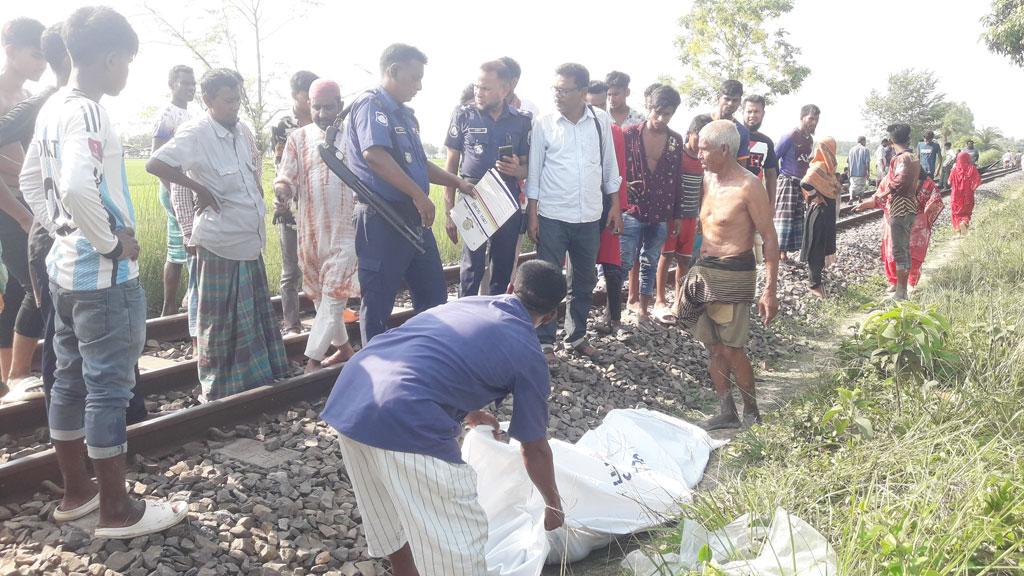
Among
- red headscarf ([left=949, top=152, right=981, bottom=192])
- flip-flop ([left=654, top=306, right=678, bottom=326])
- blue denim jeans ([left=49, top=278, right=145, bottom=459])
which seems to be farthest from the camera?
red headscarf ([left=949, top=152, right=981, bottom=192])

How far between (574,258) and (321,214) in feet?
6.24

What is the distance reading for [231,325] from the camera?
442cm

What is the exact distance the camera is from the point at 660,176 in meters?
6.42

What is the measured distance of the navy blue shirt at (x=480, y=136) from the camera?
17.5 feet

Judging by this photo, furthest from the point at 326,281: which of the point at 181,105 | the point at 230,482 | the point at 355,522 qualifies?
the point at 181,105

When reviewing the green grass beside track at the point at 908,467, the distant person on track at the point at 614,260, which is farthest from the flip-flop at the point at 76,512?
the distant person on track at the point at 614,260

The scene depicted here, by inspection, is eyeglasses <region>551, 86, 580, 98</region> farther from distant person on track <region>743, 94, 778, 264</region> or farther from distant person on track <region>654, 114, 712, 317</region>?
distant person on track <region>743, 94, 778, 264</region>

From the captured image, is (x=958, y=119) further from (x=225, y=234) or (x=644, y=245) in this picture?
(x=225, y=234)

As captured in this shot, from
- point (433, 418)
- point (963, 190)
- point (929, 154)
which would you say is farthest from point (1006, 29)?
point (433, 418)

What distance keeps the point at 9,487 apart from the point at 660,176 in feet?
16.8

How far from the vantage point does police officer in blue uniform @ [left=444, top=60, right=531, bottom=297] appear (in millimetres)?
5336

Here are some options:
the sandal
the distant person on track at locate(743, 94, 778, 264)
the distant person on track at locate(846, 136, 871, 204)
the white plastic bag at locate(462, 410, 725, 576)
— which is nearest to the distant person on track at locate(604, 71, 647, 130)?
the distant person on track at locate(743, 94, 778, 264)

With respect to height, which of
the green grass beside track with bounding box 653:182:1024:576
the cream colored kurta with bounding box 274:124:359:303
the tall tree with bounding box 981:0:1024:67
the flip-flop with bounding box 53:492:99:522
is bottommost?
the flip-flop with bounding box 53:492:99:522

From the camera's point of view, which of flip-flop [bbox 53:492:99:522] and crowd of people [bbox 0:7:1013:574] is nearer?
crowd of people [bbox 0:7:1013:574]
